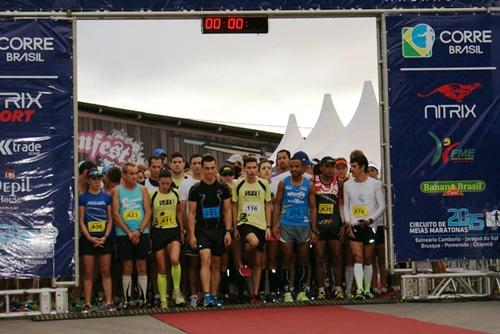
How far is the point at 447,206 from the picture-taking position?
1340cm

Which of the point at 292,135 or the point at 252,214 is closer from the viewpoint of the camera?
the point at 252,214

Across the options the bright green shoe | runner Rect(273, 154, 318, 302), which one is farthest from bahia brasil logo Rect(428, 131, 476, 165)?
the bright green shoe

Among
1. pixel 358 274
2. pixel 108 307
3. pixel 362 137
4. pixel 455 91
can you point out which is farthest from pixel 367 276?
pixel 362 137

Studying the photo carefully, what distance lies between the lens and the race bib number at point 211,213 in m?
12.8

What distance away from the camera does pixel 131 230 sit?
12.6 meters

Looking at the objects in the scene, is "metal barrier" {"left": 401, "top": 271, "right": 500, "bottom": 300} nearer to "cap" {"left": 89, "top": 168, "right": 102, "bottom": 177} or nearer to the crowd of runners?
the crowd of runners

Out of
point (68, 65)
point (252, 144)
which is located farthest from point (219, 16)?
point (252, 144)

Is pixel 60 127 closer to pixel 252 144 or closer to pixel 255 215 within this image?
pixel 255 215

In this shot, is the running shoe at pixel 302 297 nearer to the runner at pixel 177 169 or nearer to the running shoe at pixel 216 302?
the running shoe at pixel 216 302

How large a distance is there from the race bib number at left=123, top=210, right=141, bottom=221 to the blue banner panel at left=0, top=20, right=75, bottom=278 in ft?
2.39

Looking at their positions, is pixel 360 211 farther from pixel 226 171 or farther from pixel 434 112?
pixel 226 171

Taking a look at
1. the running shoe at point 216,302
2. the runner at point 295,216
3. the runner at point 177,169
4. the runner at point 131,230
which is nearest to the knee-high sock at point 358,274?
the runner at point 295,216

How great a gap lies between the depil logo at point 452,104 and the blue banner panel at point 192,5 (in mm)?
1262

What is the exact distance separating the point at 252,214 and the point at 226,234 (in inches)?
18.4
